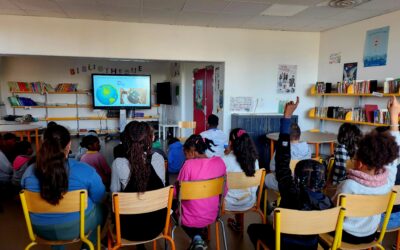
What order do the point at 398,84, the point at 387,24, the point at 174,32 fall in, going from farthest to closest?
the point at 174,32
the point at 387,24
the point at 398,84

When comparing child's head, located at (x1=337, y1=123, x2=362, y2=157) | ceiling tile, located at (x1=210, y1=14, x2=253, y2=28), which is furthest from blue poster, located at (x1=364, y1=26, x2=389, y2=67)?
child's head, located at (x1=337, y1=123, x2=362, y2=157)

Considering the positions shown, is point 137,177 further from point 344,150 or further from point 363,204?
point 344,150

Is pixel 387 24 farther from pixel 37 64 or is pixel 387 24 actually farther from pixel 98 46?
pixel 37 64

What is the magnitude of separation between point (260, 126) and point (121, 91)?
15.2 feet

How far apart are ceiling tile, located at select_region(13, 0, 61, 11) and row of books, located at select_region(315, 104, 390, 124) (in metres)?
4.89

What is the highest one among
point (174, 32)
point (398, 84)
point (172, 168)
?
point (174, 32)

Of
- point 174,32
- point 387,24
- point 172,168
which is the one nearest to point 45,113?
point 174,32

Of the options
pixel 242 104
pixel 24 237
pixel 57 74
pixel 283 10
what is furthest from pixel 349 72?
pixel 57 74

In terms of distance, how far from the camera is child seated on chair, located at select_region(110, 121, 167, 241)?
1.94 metres

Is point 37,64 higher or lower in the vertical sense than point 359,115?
higher

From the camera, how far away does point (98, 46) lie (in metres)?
4.91

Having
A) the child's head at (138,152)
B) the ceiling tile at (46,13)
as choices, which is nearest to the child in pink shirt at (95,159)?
the child's head at (138,152)

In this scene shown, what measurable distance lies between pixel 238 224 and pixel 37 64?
26.4 ft

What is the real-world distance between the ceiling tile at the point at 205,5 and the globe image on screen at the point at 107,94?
4738mm
